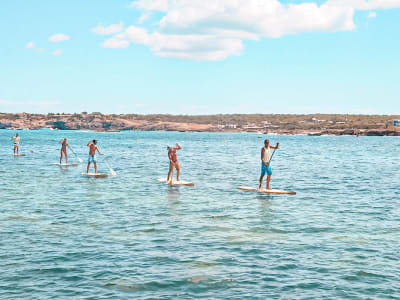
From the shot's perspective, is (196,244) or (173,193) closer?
(196,244)

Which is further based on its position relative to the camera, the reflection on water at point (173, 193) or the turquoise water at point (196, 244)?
the reflection on water at point (173, 193)

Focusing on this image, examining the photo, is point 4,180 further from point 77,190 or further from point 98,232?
point 98,232

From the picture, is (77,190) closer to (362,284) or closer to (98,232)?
(98,232)

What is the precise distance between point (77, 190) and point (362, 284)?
19.2 meters

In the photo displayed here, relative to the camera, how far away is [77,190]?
88.7ft

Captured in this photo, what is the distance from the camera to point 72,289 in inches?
422

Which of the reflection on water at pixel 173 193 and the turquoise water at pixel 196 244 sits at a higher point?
the turquoise water at pixel 196 244

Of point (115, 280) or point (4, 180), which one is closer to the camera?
point (115, 280)

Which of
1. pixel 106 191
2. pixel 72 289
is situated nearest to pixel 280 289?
pixel 72 289

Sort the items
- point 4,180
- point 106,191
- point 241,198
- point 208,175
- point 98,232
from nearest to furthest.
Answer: point 98,232
point 241,198
point 106,191
point 4,180
point 208,175

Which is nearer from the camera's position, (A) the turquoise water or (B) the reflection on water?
(A) the turquoise water

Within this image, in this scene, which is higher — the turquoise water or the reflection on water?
the turquoise water

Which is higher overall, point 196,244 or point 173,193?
point 196,244

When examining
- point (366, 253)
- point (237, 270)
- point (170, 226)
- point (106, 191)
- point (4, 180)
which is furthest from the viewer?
point (4, 180)
